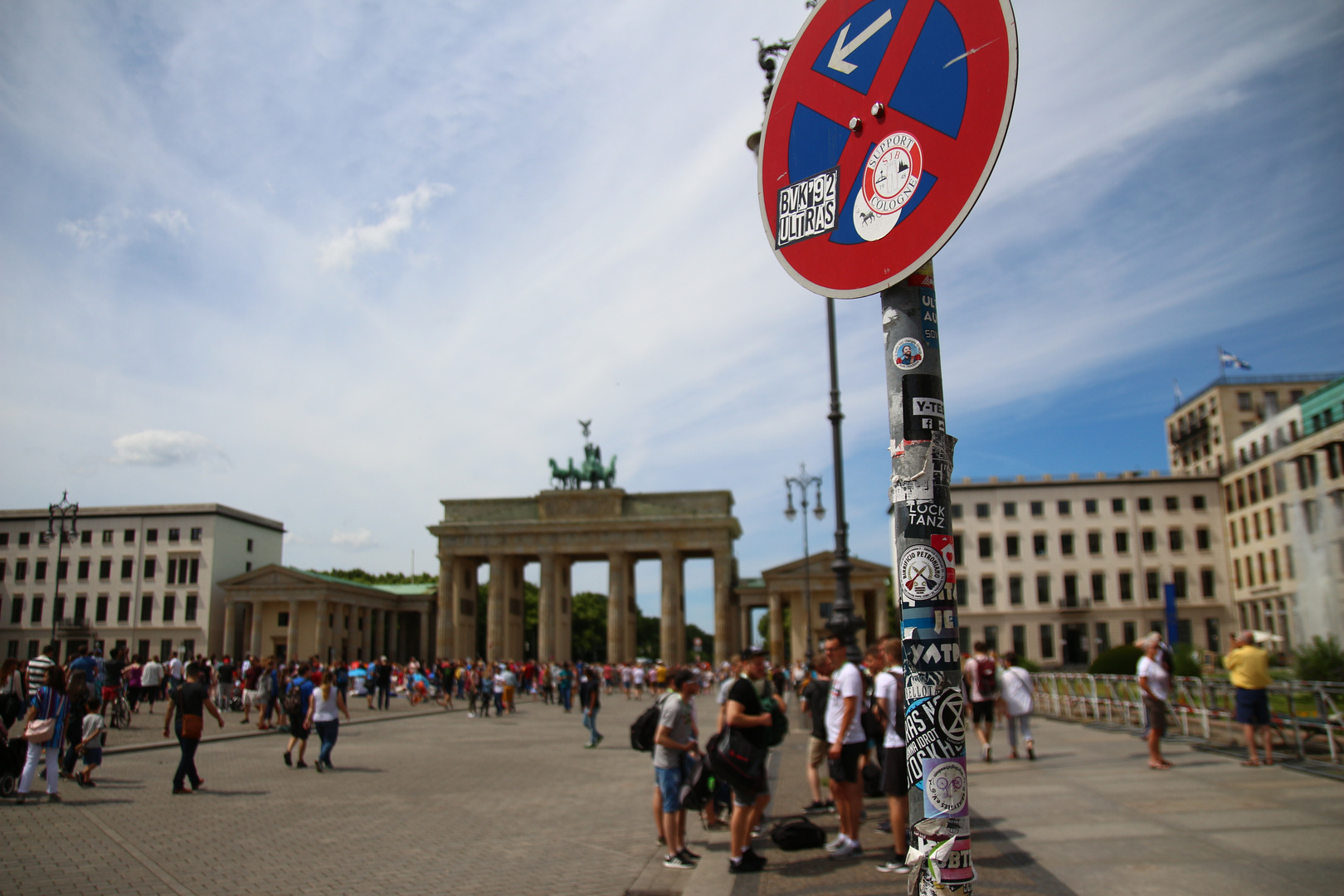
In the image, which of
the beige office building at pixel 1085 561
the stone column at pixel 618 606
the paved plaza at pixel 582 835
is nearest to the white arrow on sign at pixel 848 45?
the paved plaza at pixel 582 835

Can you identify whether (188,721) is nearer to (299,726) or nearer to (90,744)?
(90,744)

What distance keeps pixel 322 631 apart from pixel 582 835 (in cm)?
6910

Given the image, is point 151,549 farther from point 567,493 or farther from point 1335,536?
point 1335,536

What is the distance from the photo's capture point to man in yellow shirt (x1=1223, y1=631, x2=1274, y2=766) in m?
11.3

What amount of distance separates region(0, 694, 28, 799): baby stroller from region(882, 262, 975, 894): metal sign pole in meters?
12.7

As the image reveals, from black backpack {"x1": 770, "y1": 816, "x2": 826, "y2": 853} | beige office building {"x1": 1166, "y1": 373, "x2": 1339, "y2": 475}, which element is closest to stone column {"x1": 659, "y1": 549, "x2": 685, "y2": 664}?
beige office building {"x1": 1166, "y1": 373, "x2": 1339, "y2": 475}

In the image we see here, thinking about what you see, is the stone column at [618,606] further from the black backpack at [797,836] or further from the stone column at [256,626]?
the black backpack at [797,836]

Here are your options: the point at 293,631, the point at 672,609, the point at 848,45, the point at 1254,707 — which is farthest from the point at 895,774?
the point at 293,631

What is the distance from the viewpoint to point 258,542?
276 feet

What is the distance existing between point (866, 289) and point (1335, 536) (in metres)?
49.0

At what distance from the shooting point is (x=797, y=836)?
845 cm

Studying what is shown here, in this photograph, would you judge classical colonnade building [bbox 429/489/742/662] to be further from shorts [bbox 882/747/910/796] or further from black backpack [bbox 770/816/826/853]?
shorts [bbox 882/747/910/796]

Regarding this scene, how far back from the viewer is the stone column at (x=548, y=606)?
2931 inches

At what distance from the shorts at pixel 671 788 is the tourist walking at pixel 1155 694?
7509 mm
